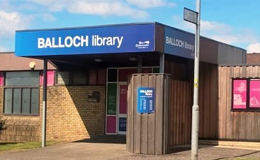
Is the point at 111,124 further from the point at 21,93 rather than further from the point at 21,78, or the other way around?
the point at 21,78

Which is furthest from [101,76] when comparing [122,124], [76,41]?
[76,41]

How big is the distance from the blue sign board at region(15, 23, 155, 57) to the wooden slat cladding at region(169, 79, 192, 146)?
2.02 m

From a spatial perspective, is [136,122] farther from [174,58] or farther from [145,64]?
[145,64]

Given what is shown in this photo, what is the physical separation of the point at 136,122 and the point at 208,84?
477cm

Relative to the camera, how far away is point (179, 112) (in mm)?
16969

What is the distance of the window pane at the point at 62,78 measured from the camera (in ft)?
74.4

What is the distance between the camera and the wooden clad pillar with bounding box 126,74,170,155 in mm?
15125

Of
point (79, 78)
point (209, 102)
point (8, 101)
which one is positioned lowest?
point (8, 101)

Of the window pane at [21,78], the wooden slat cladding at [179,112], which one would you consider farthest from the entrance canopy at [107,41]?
the window pane at [21,78]

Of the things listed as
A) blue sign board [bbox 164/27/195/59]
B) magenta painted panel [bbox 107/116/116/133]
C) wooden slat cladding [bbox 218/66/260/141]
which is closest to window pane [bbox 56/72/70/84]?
magenta painted panel [bbox 107/116/116/133]

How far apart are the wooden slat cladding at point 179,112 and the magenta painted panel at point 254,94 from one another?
2.31 metres

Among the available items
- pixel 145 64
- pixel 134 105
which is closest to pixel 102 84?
pixel 145 64

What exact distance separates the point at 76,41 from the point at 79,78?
20.3ft

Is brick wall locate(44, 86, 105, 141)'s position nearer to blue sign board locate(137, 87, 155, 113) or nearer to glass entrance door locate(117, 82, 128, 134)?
glass entrance door locate(117, 82, 128, 134)
